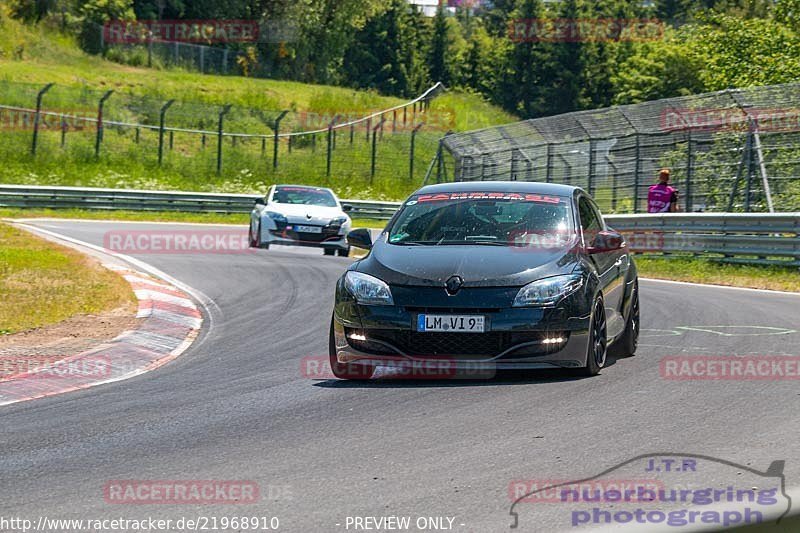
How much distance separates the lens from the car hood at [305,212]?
2372 cm

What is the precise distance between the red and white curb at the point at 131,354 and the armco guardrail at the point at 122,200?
23419mm

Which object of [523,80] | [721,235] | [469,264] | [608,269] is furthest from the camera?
[523,80]

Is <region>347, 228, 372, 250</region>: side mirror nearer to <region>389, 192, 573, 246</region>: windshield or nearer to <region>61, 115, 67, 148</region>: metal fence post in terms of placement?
<region>389, 192, 573, 246</region>: windshield

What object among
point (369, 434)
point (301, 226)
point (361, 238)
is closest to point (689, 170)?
point (301, 226)

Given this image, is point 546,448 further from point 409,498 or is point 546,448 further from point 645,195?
point 645,195

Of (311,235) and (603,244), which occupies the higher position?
(603,244)

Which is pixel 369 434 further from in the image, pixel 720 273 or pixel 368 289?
pixel 720 273

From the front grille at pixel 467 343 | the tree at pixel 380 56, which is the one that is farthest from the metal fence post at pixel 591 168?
the tree at pixel 380 56

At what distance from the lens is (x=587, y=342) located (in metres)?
8.59

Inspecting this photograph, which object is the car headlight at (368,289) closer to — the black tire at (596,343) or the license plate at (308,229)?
the black tire at (596,343)

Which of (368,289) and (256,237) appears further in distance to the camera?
(256,237)

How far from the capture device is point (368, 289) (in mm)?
8648

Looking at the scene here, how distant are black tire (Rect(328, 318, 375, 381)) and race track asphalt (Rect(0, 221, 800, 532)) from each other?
0.10 metres

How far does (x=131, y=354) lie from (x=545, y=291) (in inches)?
154
